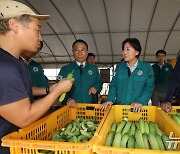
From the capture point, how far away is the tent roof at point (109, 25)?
11.8 m

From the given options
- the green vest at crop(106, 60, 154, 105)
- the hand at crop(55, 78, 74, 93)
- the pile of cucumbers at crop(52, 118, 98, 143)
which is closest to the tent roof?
the green vest at crop(106, 60, 154, 105)

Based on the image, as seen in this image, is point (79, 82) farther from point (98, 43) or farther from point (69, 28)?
point (98, 43)

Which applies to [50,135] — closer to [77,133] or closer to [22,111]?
[77,133]

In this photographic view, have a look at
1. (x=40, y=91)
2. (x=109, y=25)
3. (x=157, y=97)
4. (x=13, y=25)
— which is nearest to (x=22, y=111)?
(x=13, y=25)

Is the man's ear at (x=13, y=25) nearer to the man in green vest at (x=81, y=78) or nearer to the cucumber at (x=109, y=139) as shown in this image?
the cucumber at (x=109, y=139)

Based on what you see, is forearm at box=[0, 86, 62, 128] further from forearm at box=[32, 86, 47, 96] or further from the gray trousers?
the gray trousers

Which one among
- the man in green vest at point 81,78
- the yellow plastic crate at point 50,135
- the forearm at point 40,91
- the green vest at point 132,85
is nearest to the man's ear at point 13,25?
the yellow plastic crate at point 50,135

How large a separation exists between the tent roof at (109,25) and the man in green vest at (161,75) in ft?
19.2

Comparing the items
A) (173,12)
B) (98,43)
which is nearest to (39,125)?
(173,12)

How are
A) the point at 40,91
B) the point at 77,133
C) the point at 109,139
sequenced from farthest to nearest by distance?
the point at 40,91, the point at 77,133, the point at 109,139

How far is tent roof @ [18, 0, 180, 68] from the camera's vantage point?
11.8 metres

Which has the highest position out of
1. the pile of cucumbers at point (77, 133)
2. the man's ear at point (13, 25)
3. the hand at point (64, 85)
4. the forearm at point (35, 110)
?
the man's ear at point (13, 25)

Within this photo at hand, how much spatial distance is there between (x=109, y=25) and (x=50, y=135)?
1280 centimetres

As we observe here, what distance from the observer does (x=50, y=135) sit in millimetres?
1915
